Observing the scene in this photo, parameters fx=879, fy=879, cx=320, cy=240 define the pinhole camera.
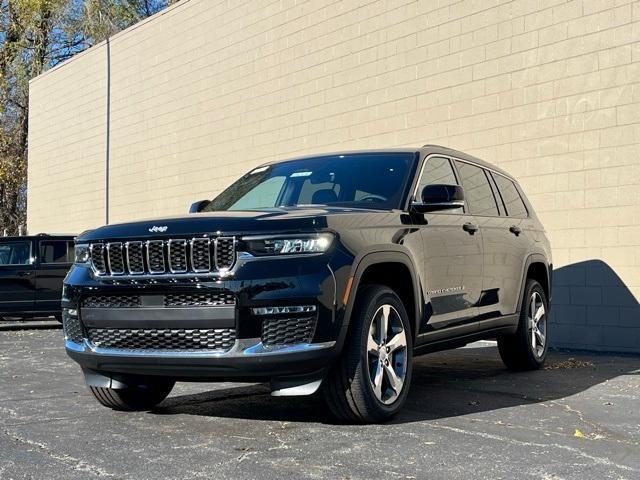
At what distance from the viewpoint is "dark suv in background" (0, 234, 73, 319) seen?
15641mm

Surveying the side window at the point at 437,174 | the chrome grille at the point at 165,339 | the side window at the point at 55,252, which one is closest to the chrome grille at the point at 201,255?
the chrome grille at the point at 165,339

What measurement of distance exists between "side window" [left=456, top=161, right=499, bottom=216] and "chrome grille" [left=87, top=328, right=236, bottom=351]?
2.94 meters

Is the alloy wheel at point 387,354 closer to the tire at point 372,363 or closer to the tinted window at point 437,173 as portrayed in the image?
the tire at point 372,363

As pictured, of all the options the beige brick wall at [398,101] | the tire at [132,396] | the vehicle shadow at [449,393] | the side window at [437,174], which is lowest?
the vehicle shadow at [449,393]

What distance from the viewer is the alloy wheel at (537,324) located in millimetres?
8445

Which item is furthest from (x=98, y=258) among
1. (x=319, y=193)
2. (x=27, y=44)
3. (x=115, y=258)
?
(x=27, y=44)

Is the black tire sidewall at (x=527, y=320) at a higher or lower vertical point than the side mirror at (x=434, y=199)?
lower

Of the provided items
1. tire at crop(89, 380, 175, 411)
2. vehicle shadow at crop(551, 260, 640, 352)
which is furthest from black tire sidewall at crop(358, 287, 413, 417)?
vehicle shadow at crop(551, 260, 640, 352)

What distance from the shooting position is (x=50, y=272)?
15961mm

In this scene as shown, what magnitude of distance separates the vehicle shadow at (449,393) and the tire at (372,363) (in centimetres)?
24

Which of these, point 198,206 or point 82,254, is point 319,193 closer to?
point 198,206

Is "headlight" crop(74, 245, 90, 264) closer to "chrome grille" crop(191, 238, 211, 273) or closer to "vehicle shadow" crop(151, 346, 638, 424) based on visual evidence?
"chrome grille" crop(191, 238, 211, 273)

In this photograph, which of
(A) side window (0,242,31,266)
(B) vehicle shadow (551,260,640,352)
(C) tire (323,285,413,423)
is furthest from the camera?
(A) side window (0,242,31,266)

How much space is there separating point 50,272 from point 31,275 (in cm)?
34
